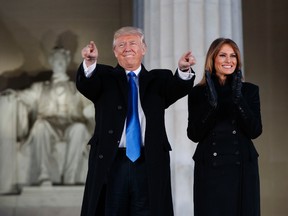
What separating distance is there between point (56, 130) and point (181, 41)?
364cm

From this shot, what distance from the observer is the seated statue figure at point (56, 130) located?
9.50 metres

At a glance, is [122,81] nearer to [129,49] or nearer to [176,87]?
[129,49]

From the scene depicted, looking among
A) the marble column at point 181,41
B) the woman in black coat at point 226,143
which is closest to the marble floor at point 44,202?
the marble column at point 181,41

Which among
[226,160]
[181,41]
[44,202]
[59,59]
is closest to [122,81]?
[226,160]

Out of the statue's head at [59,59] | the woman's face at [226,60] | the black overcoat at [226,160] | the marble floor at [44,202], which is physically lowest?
the marble floor at [44,202]

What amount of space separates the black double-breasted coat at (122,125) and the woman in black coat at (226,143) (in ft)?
1.12

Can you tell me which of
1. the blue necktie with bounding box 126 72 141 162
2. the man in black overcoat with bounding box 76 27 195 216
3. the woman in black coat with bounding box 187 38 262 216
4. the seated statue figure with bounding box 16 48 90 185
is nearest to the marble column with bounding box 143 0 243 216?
the woman in black coat with bounding box 187 38 262 216

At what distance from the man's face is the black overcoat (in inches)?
24.2

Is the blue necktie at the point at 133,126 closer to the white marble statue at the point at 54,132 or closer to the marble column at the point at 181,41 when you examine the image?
the marble column at the point at 181,41

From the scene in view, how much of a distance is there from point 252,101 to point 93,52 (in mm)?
1232

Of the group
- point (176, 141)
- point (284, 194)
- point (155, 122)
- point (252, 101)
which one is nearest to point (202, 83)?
point (252, 101)

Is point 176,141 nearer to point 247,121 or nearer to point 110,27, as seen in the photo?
point 247,121

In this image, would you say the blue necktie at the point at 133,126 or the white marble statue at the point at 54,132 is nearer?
the blue necktie at the point at 133,126

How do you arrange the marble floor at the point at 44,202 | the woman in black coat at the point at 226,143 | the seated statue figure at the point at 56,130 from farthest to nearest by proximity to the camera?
the seated statue figure at the point at 56,130 < the marble floor at the point at 44,202 < the woman in black coat at the point at 226,143
